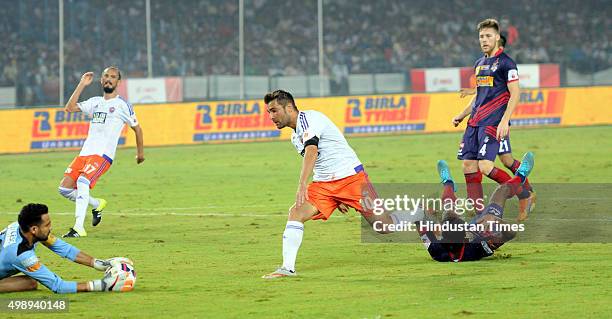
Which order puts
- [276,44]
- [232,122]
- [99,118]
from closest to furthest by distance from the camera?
1. [99,118]
2. [232,122]
3. [276,44]

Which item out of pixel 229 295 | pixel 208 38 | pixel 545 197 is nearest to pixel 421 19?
pixel 208 38

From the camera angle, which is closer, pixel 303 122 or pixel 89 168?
pixel 303 122

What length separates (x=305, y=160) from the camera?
35.7 ft

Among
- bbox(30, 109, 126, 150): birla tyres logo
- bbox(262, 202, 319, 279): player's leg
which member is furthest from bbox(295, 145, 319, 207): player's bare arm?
bbox(30, 109, 126, 150): birla tyres logo

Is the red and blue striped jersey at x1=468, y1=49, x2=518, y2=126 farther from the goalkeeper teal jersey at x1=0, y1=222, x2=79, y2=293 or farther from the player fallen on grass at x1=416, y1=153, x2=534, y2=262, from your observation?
the goalkeeper teal jersey at x1=0, y1=222, x2=79, y2=293

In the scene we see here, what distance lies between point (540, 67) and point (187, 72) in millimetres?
11996

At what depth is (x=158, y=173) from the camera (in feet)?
81.6

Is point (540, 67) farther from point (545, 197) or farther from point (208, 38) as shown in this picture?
point (545, 197)

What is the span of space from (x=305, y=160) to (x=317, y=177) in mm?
683

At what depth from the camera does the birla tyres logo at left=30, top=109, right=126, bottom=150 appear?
3064 centimetres

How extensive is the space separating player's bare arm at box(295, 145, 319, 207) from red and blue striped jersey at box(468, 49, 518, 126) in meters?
3.48

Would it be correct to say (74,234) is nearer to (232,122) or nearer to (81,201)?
(81,201)

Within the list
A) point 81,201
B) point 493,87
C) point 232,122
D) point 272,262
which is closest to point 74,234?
point 81,201

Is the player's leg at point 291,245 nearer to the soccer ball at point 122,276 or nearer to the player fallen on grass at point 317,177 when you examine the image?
the player fallen on grass at point 317,177
